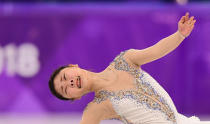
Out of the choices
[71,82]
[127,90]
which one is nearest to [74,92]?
[71,82]

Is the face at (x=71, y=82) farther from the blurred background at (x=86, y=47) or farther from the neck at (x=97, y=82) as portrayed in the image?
the blurred background at (x=86, y=47)

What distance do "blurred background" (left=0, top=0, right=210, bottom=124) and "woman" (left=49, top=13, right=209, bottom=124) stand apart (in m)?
A: 1.87

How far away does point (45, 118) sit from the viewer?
509 centimetres

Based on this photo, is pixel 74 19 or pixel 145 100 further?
pixel 74 19

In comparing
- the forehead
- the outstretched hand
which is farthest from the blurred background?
the outstretched hand

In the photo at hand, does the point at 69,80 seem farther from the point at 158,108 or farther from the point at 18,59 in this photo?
the point at 18,59

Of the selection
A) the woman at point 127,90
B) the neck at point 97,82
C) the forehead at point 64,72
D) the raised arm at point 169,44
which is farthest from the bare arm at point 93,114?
the raised arm at point 169,44

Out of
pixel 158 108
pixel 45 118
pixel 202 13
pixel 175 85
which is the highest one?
pixel 202 13

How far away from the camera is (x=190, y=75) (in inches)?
207

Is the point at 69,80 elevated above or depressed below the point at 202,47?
below

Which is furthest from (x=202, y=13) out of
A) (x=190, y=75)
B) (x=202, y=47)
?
(x=190, y=75)

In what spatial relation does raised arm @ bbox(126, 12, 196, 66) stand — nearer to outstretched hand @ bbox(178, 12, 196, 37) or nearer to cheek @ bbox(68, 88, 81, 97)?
outstretched hand @ bbox(178, 12, 196, 37)

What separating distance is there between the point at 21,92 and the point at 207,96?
205cm

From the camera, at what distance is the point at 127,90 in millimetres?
3332
